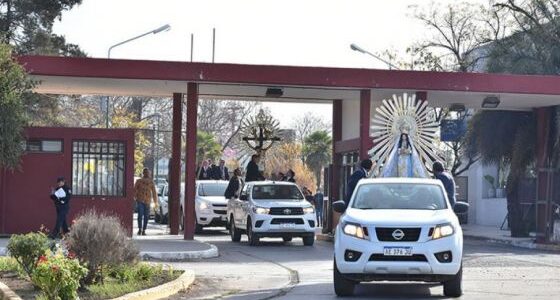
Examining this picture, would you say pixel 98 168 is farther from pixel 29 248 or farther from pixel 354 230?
pixel 354 230

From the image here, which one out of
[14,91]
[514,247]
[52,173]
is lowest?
[514,247]

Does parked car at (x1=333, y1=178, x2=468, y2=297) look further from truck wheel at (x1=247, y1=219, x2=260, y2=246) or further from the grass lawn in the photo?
truck wheel at (x1=247, y1=219, x2=260, y2=246)

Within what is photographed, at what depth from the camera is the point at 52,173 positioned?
23.2 metres

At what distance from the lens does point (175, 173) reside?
2780 centimetres

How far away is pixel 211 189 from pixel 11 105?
1084 cm

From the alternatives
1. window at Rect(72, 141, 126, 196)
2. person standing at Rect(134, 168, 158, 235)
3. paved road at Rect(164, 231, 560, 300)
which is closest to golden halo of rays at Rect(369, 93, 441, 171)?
paved road at Rect(164, 231, 560, 300)

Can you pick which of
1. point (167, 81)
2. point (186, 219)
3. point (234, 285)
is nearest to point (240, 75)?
point (167, 81)

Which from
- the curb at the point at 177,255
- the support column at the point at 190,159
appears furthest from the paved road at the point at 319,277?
the support column at the point at 190,159

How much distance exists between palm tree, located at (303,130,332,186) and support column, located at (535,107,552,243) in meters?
30.7

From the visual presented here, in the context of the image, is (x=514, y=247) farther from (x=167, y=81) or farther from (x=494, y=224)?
(x=494, y=224)

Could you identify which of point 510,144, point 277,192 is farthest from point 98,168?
point 510,144

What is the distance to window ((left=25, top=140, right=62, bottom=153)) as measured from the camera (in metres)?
23.3

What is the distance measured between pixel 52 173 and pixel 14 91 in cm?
316

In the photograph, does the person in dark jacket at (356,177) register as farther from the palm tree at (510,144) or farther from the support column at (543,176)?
the palm tree at (510,144)
